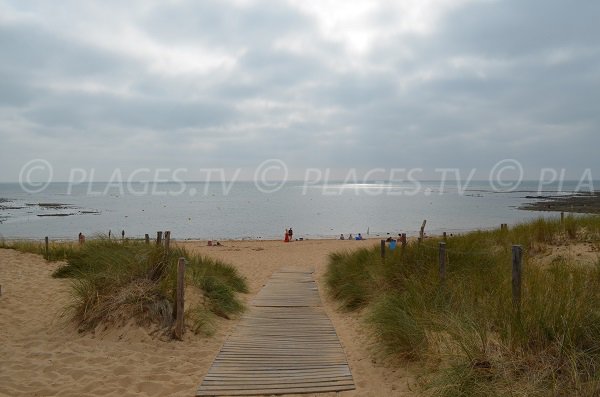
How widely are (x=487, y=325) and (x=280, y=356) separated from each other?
9.37ft

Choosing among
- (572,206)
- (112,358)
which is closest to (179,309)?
(112,358)

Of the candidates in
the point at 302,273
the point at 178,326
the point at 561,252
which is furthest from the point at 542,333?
the point at 302,273

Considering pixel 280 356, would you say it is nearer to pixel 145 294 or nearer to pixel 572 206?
pixel 145 294

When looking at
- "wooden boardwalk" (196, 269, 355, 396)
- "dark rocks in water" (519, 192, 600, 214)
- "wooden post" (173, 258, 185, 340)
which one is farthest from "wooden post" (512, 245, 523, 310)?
"dark rocks in water" (519, 192, 600, 214)

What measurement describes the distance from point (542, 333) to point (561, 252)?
7.37 metres

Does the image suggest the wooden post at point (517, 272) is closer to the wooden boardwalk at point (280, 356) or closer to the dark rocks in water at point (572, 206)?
the wooden boardwalk at point (280, 356)

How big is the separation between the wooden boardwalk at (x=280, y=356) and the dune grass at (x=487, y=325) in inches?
31.1

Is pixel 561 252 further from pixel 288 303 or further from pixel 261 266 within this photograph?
pixel 261 266

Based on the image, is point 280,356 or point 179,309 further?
point 179,309

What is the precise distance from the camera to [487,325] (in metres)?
4.41

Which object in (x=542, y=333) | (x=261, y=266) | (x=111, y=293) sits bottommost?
(x=261, y=266)

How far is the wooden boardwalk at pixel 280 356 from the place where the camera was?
487 cm

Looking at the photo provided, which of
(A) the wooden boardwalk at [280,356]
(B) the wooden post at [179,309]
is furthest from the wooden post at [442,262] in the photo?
(B) the wooden post at [179,309]

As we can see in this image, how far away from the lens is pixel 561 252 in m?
10.1
